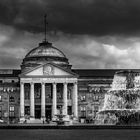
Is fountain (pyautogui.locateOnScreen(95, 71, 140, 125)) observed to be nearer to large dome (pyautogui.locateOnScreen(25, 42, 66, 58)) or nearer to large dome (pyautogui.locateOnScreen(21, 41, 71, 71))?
large dome (pyautogui.locateOnScreen(21, 41, 71, 71))

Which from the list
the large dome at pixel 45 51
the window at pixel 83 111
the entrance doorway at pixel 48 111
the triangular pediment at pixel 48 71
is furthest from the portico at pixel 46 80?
the large dome at pixel 45 51

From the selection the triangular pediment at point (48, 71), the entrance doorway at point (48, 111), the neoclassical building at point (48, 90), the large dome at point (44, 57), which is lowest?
the entrance doorway at point (48, 111)

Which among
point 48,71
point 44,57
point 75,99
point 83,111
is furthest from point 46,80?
point 44,57

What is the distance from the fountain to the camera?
3408 inches

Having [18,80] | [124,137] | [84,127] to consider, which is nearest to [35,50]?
[18,80]

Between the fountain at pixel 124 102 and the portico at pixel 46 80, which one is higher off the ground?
the portico at pixel 46 80

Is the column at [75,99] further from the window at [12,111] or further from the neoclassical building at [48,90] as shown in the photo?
the window at [12,111]

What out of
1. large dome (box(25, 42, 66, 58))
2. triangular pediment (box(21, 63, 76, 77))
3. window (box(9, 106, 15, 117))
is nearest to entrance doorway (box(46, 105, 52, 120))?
window (box(9, 106, 15, 117))

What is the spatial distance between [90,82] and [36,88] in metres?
14.0

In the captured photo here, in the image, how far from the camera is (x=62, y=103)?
170000 mm

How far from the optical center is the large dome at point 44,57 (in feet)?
589

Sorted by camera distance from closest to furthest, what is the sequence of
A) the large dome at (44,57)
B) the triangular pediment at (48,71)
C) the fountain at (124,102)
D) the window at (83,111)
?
1. the fountain at (124,102)
2. the triangular pediment at (48,71)
3. the window at (83,111)
4. the large dome at (44,57)

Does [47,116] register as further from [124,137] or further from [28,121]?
[124,137]

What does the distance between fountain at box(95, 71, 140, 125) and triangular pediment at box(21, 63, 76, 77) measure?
75893 mm
